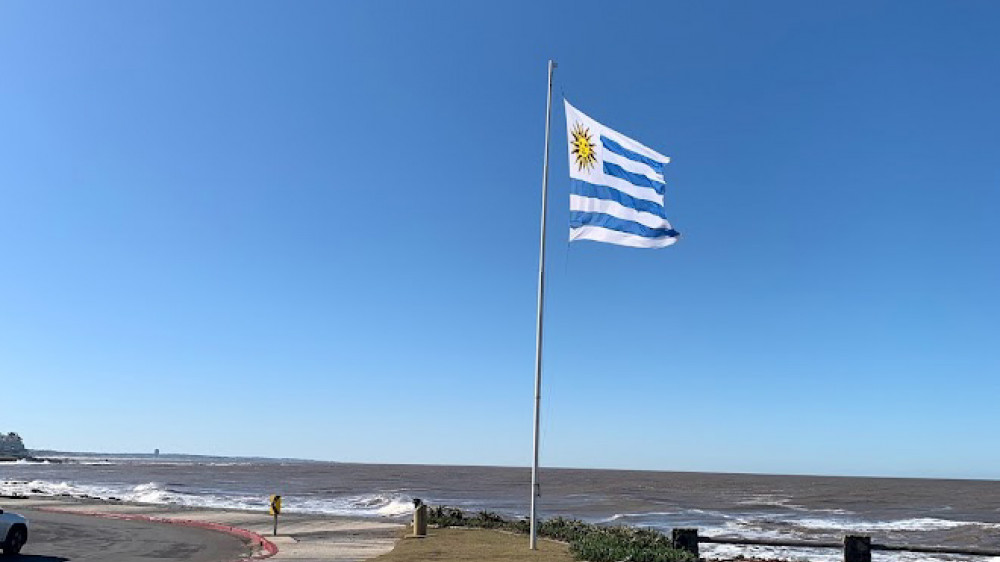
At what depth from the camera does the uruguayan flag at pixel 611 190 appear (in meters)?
17.1

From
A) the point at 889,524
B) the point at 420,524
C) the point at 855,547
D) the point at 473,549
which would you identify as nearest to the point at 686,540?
the point at 855,547

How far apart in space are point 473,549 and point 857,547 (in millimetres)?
8113

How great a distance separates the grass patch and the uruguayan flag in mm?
6683

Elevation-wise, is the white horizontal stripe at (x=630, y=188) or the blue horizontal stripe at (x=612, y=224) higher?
the white horizontal stripe at (x=630, y=188)

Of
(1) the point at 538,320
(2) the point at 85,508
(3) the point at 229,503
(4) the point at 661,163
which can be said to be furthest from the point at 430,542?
(3) the point at 229,503

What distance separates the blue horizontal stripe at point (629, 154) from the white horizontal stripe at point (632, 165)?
0.24 feet

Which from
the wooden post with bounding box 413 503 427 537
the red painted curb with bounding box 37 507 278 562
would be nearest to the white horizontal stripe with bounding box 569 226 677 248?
the wooden post with bounding box 413 503 427 537

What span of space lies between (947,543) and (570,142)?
31350 mm

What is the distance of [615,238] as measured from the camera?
1700cm

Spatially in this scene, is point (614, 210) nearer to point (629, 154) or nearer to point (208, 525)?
point (629, 154)

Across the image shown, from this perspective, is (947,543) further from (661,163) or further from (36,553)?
(36,553)

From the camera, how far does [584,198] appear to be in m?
17.1

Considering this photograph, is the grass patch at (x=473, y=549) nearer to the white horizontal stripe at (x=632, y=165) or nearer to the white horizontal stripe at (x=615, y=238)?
the white horizontal stripe at (x=615, y=238)

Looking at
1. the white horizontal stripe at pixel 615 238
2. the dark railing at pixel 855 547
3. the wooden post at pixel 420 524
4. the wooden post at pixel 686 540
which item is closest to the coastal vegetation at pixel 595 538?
the wooden post at pixel 686 540
